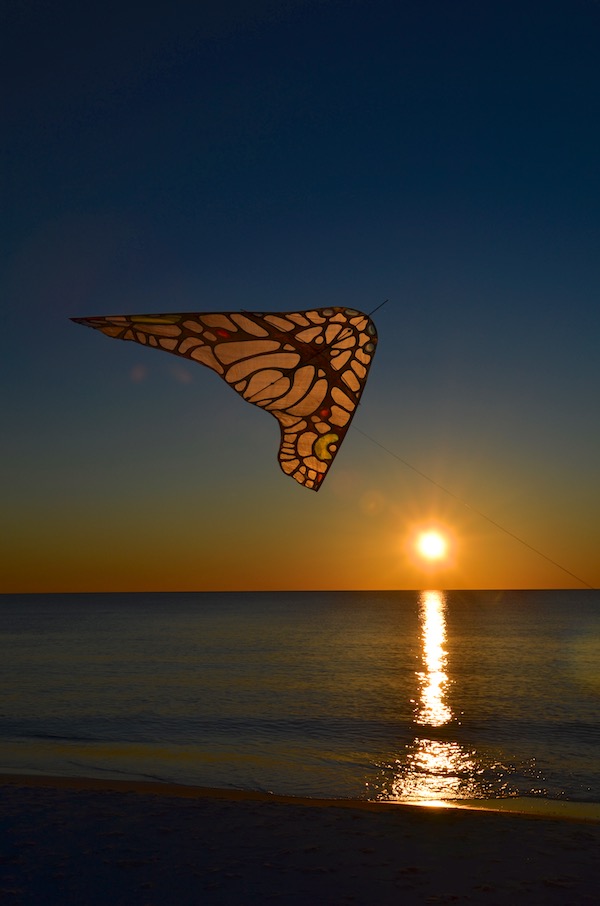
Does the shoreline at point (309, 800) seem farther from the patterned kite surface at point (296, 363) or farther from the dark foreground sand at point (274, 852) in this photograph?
the patterned kite surface at point (296, 363)

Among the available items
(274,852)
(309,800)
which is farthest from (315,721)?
(274,852)

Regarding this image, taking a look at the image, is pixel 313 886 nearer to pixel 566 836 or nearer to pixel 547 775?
pixel 566 836

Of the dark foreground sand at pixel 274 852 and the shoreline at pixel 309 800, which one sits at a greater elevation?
the dark foreground sand at pixel 274 852

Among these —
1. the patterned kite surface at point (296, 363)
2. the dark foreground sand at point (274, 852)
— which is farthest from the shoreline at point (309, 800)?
the patterned kite surface at point (296, 363)

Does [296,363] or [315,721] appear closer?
[296,363]

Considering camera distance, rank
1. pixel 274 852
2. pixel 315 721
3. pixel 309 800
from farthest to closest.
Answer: pixel 315 721 → pixel 309 800 → pixel 274 852

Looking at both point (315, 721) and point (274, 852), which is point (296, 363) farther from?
point (315, 721)
